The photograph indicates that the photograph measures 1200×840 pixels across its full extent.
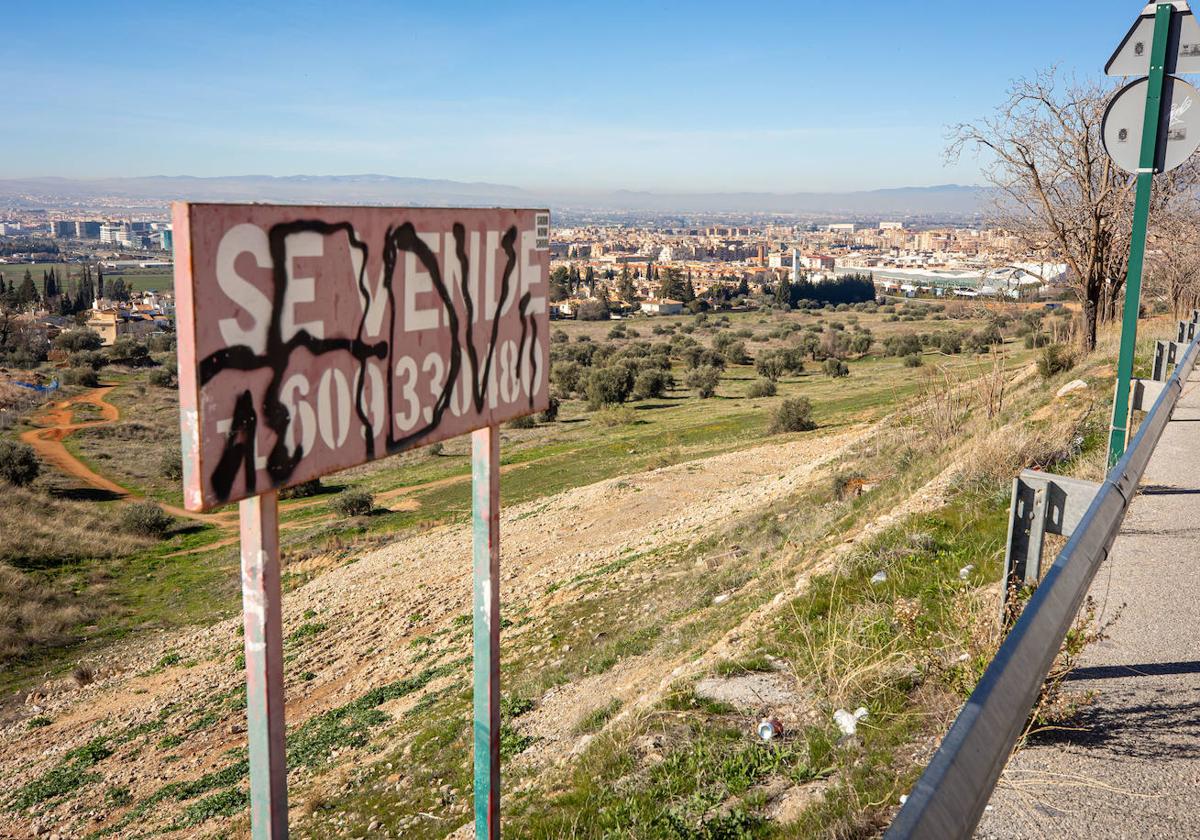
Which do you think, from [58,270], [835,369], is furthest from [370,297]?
[58,270]

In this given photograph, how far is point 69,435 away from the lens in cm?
4038

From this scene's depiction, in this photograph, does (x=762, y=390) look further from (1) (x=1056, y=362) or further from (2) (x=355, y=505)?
(1) (x=1056, y=362)

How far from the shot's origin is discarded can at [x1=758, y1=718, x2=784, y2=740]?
403 centimetres

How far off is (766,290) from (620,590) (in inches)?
4113

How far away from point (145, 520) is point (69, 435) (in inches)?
682

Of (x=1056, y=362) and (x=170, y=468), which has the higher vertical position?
(x=1056, y=362)

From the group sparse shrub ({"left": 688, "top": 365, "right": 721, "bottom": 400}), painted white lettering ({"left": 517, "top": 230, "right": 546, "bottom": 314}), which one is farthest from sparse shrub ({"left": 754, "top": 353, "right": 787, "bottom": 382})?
painted white lettering ({"left": 517, "top": 230, "right": 546, "bottom": 314})

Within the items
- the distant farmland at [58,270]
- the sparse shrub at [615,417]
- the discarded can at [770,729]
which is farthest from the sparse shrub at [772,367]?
the distant farmland at [58,270]

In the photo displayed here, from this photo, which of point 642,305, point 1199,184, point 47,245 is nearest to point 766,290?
point 642,305

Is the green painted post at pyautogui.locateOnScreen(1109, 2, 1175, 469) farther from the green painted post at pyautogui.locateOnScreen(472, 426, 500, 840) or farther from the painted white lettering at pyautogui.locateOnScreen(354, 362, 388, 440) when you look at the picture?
the painted white lettering at pyautogui.locateOnScreen(354, 362, 388, 440)

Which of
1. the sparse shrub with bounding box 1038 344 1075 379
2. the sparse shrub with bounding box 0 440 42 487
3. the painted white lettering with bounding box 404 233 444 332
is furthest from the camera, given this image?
the sparse shrub with bounding box 0 440 42 487

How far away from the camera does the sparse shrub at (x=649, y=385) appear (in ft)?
148

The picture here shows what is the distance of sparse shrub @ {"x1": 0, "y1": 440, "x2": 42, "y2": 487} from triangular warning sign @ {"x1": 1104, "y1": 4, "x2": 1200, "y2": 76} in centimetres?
3418

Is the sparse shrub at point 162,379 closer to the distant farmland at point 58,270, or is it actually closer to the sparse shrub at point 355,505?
the sparse shrub at point 355,505
